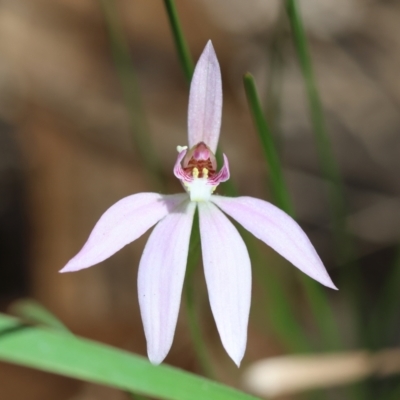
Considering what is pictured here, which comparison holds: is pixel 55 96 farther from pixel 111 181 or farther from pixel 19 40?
pixel 111 181

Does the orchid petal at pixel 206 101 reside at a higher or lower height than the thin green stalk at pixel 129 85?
lower

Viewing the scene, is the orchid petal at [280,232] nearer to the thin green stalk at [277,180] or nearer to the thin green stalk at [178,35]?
the thin green stalk at [277,180]

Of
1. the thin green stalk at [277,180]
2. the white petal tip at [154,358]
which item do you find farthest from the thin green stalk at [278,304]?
the white petal tip at [154,358]

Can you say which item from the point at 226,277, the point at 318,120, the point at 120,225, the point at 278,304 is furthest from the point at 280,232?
the point at 278,304

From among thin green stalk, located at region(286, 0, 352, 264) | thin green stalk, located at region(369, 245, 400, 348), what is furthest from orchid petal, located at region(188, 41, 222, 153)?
thin green stalk, located at region(369, 245, 400, 348)

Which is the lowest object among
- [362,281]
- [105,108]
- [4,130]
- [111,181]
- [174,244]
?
[174,244]

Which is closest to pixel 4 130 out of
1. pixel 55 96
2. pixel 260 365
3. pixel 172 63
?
pixel 55 96

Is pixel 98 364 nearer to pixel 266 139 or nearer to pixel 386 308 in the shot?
pixel 266 139
